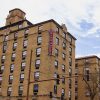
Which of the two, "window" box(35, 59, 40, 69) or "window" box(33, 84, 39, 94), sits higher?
"window" box(35, 59, 40, 69)

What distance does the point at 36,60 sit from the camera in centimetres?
5772

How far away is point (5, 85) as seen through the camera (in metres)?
61.6

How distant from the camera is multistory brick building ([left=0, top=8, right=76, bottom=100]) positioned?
55531 mm

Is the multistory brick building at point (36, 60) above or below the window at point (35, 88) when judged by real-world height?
Result: above

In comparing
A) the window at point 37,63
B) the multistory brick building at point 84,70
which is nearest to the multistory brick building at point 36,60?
the window at point 37,63

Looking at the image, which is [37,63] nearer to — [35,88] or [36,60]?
[36,60]

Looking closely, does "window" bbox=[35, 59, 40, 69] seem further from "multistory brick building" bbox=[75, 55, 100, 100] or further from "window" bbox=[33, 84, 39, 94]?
"multistory brick building" bbox=[75, 55, 100, 100]

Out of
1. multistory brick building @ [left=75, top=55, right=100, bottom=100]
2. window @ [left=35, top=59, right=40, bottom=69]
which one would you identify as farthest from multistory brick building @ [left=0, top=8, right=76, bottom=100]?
multistory brick building @ [left=75, top=55, right=100, bottom=100]

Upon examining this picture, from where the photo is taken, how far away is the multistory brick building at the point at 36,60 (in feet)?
182

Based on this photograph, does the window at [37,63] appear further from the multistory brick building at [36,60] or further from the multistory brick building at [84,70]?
the multistory brick building at [84,70]

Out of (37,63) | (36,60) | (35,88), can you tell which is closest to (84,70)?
(36,60)

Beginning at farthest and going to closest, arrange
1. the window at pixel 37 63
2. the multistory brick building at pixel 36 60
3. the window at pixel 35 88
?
the window at pixel 37 63, the multistory brick building at pixel 36 60, the window at pixel 35 88

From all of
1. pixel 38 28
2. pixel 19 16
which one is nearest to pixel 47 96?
pixel 38 28

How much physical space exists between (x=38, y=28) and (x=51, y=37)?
5.00m
